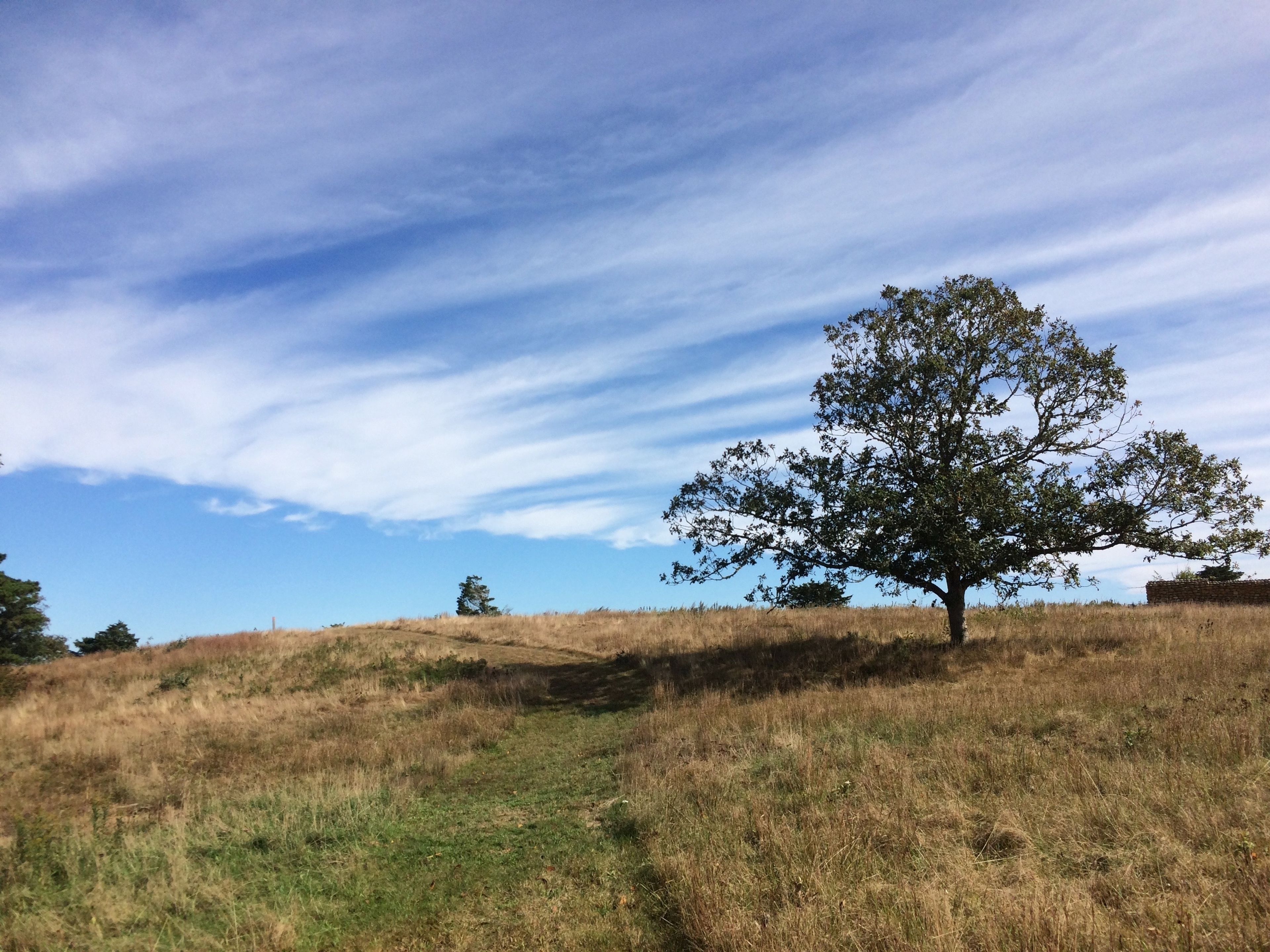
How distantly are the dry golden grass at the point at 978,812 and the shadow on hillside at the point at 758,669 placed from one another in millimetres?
3220

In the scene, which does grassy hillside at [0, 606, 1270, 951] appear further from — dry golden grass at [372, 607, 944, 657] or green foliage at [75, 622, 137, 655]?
green foliage at [75, 622, 137, 655]

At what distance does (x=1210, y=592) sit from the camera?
37688mm

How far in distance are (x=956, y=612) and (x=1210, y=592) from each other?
2445cm

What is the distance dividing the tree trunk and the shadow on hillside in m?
0.47

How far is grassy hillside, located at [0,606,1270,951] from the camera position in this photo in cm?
636

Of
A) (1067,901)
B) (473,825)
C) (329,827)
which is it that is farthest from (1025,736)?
(329,827)

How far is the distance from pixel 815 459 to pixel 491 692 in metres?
12.3

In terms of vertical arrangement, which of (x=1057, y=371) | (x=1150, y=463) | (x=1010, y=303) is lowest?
(x=1150, y=463)

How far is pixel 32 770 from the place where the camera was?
57.7ft

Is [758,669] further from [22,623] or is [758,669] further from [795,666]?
[22,623]

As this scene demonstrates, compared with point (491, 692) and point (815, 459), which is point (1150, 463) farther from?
point (491, 692)

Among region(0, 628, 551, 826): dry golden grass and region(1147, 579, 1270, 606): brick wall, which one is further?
region(1147, 579, 1270, 606): brick wall

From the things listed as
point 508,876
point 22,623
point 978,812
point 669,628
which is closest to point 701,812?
point 508,876

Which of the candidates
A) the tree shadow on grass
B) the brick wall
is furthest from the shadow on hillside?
the brick wall
